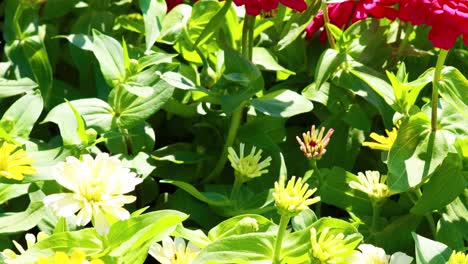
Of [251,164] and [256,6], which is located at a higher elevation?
[256,6]

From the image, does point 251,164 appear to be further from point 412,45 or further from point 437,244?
point 412,45

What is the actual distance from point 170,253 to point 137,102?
37cm

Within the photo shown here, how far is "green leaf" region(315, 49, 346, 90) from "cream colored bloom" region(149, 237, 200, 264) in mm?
417

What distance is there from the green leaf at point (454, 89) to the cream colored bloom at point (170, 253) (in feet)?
1.46

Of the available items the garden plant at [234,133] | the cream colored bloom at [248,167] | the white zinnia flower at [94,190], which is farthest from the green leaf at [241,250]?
the cream colored bloom at [248,167]

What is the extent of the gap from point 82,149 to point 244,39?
1.11ft

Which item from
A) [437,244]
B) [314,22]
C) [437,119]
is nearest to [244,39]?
[314,22]

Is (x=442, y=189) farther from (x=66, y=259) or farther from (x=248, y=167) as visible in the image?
(x=66, y=259)

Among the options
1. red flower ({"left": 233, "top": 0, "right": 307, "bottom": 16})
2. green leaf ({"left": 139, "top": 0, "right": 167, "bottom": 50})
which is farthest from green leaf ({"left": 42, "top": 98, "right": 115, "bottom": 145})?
red flower ({"left": 233, "top": 0, "right": 307, "bottom": 16})

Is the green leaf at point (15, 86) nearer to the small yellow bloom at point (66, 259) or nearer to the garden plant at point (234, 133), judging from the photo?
the garden plant at point (234, 133)

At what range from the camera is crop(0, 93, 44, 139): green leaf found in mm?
1266

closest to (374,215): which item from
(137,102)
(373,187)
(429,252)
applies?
(373,187)

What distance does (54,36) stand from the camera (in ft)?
5.15

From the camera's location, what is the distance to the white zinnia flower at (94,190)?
3.09 feet
